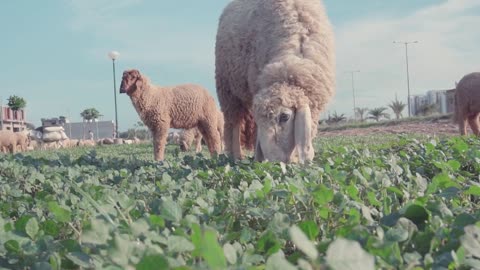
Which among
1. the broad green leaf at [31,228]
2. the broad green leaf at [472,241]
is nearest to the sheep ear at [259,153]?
the broad green leaf at [31,228]

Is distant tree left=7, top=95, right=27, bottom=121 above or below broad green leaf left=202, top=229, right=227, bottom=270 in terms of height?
above

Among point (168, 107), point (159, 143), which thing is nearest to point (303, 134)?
point (159, 143)

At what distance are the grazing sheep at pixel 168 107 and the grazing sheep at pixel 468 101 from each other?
275 inches

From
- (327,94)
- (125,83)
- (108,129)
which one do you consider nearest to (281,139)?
(327,94)

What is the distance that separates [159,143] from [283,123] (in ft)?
22.2

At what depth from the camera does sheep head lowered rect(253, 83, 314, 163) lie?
5.35 metres

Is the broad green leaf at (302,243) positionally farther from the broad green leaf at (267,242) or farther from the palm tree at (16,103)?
the palm tree at (16,103)

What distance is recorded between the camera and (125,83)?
38.9 ft

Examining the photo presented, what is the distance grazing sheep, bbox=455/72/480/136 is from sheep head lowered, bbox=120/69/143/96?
8.94 meters

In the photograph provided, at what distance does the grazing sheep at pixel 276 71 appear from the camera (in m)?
5.41

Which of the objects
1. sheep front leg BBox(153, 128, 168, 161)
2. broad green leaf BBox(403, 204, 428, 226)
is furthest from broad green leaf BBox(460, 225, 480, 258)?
sheep front leg BBox(153, 128, 168, 161)

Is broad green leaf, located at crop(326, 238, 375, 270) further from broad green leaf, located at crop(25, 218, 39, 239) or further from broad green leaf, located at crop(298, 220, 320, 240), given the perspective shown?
broad green leaf, located at crop(25, 218, 39, 239)

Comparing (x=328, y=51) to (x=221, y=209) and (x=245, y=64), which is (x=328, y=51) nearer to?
(x=245, y=64)

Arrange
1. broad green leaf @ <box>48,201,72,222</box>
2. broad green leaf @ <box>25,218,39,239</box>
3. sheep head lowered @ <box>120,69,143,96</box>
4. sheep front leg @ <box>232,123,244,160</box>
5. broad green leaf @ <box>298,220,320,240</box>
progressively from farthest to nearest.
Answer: sheep head lowered @ <box>120,69,143,96</box>
sheep front leg @ <box>232,123,244,160</box>
broad green leaf @ <box>48,201,72,222</box>
broad green leaf @ <box>25,218,39,239</box>
broad green leaf @ <box>298,220,320,240</box>
